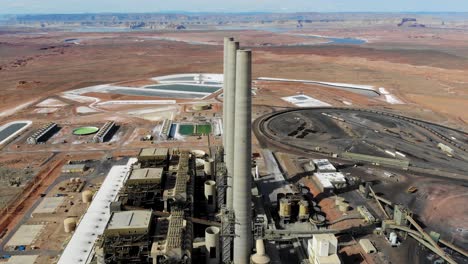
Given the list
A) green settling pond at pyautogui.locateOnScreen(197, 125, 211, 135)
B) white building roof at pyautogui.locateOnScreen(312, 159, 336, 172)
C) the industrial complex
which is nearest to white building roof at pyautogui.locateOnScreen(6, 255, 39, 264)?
the industrial complex

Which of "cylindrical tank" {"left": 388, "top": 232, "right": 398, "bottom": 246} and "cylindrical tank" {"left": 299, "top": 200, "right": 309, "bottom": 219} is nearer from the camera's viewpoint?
"cylindrical tank" {"left": 388, "top": 232, "right": 398, "bottom": 246}

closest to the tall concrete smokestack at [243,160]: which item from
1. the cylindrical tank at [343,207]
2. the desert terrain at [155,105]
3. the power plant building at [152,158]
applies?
the desert terrain at [155,105]

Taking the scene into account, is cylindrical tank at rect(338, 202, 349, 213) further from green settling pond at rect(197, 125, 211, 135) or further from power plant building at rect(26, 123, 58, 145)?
power plant building at rect(26, 123, 58, 145)

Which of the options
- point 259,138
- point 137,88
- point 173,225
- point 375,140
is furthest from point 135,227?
point 137,88

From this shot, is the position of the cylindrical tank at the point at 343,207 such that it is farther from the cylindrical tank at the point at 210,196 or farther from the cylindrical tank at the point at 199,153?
the cylindrical tank at the point at 199,153

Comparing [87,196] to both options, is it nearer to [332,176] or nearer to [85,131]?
[85,131]
